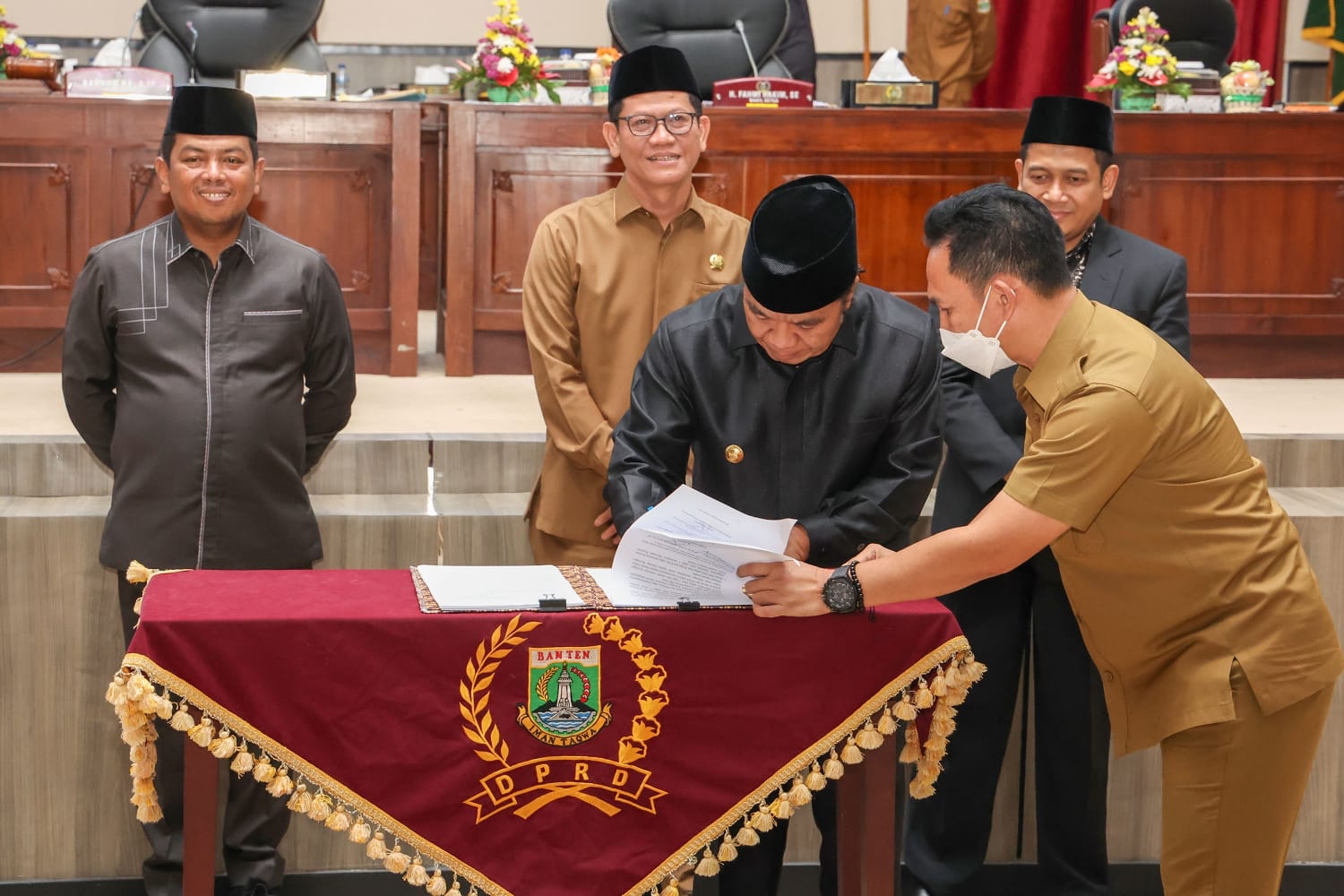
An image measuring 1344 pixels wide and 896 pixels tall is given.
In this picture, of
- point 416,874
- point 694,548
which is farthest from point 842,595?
point 416,874

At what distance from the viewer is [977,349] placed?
88.6 inches

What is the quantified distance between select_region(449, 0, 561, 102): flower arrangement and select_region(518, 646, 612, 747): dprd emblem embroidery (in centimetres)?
307

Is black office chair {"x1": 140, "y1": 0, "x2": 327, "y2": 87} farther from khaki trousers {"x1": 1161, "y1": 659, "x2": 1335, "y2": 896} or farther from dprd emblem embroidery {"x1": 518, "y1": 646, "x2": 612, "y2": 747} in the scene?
khaki trousers {"x1": 1161, "y1": 659, "x2": 1335, "y2": 896}

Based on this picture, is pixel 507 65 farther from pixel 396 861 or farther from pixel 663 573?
pixel 396 861

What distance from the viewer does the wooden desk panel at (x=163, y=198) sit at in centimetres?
462

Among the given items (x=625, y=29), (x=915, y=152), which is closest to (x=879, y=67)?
(x=915, y=152)

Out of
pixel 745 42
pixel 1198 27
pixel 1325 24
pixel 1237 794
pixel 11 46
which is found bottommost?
pixel 1237 794

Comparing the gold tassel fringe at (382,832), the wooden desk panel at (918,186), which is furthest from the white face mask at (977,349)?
the wooden desk panel at (918,186)

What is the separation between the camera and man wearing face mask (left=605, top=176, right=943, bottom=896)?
251 centimetres

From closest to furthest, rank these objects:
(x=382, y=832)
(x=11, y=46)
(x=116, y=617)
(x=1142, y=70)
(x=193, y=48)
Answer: (x=382, y=832) < (x=116, y=617) < (x=11, y=46) < (x=1142, y=70) < (x=193, y=48)

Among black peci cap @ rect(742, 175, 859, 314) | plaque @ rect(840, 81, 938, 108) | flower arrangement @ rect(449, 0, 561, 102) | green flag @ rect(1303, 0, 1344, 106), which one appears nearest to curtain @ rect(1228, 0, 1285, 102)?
green flag @ rect(1303, 0, 1344, 106)

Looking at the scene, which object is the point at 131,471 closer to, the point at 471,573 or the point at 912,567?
the point at 471,573

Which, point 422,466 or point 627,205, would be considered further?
point 422,466

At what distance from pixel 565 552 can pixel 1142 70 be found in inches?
117
